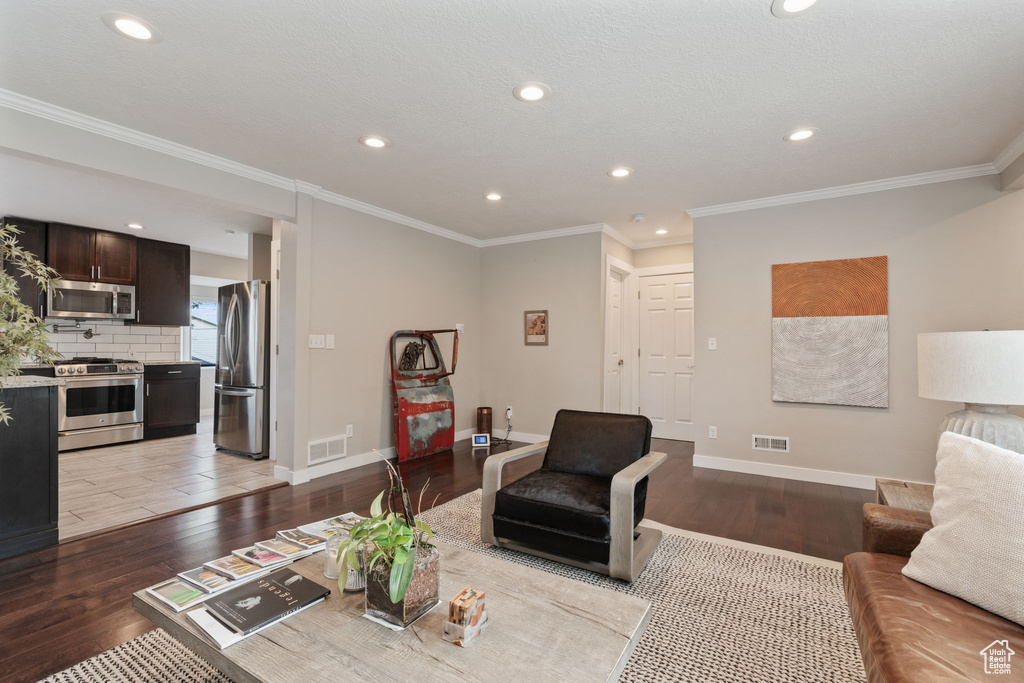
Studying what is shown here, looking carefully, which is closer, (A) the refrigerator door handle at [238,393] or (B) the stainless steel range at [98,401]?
(A) the refrigerator door handle at [238,393]

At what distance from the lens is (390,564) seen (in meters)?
1.27

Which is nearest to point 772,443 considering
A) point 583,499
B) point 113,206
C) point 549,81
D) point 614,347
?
point 614,347

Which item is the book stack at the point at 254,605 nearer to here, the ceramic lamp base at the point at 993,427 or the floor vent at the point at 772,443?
the ceramic lamp base at the point at 993,427

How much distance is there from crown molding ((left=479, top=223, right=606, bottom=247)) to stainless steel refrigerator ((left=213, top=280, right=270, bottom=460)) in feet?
8.67

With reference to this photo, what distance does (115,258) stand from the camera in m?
5.59

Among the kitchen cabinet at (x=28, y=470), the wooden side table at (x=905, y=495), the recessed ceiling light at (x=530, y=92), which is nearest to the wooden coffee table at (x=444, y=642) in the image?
the wooden side table at (x=905, y=495)

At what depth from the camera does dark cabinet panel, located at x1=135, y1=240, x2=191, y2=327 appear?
582cm

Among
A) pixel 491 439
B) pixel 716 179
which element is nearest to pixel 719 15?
pixel 716 179

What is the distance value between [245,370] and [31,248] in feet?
8.85

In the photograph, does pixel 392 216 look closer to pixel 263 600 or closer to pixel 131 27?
pixel 131 27

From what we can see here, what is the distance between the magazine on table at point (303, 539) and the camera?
1.77 metres

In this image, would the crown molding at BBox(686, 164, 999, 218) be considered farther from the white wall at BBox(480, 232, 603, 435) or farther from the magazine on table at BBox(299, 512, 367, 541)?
the magazine on table at BBox(299, 512, 367, 541)

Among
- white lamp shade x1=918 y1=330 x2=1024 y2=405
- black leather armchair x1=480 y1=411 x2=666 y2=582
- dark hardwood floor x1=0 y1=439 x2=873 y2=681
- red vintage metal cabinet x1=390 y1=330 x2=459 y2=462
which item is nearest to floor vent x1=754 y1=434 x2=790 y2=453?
dark hardwood floor x1=0 y1=439 x2=873 y2=681

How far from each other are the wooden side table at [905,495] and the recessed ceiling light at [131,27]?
3693 millimetres
